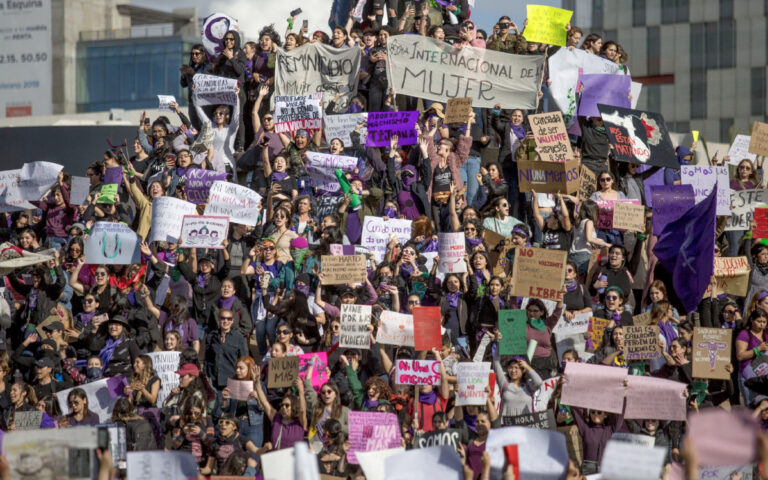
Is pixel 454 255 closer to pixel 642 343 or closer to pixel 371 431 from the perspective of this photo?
pixel 642 343

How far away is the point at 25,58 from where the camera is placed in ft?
268

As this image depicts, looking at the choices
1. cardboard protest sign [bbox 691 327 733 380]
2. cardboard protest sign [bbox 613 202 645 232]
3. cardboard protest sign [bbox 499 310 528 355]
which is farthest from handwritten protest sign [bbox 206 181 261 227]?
cardboard protest sign [bbox 691 327 733 380]

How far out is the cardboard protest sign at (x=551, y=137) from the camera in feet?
47.8

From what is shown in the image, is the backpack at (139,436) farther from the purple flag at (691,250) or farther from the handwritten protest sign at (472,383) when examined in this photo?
the purple flag at (691,250)

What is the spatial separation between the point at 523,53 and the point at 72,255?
17.0 ft

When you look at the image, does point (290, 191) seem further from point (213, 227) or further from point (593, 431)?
point (593, 431)

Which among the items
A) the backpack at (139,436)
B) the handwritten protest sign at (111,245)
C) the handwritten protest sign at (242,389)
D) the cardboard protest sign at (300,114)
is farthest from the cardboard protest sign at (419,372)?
the cardboard protest sign at (300,114)

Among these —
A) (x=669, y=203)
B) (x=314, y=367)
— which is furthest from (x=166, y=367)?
(x=669, y=203)

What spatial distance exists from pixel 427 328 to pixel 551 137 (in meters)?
3.34

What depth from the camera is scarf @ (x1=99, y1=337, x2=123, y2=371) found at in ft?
43.1

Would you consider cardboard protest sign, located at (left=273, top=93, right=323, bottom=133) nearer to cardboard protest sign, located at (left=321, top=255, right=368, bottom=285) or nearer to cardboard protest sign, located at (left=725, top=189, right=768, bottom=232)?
cardboard protest sign, located at (left=321, top=255, right=368, bottom=285)

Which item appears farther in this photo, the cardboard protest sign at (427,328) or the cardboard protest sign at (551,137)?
the cardboard protest sign at (551,137)

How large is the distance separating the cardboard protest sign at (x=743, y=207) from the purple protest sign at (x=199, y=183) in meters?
5.07

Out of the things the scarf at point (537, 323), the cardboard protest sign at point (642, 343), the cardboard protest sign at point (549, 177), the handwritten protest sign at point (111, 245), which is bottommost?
the cardboard protest sign at point (642, 343)
